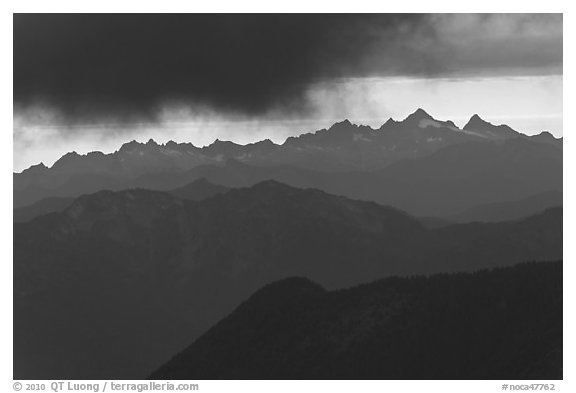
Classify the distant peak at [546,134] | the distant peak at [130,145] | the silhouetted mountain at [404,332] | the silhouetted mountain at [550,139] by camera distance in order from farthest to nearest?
the distant peak at [130,145] < the silhouetted mountain at [550,139] < the distant peak at [546,134] < the silhouetted mountain at [404,332]

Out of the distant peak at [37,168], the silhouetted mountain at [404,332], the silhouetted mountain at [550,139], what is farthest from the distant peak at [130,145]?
the silhouetted mountain at [550,139]

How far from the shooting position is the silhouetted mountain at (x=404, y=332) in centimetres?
12400

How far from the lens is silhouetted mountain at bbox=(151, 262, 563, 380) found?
12400 centimetres

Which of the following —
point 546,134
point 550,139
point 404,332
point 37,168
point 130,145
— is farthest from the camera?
point 130,145

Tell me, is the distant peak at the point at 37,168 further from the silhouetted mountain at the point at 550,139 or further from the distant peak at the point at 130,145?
the silhouetted mountain at the point at 550,139

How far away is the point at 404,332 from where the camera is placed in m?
138

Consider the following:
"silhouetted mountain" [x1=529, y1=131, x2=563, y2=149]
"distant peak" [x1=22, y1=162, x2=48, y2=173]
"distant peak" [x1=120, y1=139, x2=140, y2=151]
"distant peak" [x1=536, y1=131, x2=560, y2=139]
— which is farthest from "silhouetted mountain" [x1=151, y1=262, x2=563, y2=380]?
"distant peak" [x1=22, y1=162, x2=48, y2=173]

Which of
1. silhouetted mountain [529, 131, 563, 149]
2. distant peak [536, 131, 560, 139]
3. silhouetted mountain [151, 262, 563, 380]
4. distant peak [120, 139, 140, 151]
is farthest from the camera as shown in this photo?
distant peak [120, 139, 140, 151]

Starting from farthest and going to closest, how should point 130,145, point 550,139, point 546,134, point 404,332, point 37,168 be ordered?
point 130,145
point 550,139
point 37,168
point 546,134
point 404,332

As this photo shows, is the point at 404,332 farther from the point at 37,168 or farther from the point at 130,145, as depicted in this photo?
the point at 37,168

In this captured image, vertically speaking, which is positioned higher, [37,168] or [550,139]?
[550,139]

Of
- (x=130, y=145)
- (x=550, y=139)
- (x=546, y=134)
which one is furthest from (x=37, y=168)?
(x=550, y=139)

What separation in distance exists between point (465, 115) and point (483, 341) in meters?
35.3

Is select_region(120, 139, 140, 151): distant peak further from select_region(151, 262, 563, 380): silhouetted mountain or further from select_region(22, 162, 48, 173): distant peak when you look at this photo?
select_region(151, 262, 563, 380): silhouetted mountain
